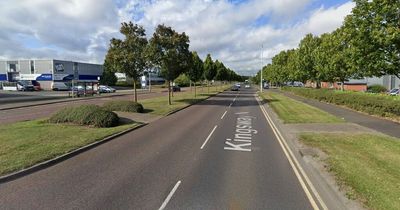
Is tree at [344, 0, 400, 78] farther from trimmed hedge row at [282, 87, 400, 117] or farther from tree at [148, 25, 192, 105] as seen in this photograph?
tree at [148, 25, 192, 105]

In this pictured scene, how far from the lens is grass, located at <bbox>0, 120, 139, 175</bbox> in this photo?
8383 millimetres

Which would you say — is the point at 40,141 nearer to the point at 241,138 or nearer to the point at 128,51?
the point at 241,138

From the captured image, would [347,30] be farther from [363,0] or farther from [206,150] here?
[206,150]

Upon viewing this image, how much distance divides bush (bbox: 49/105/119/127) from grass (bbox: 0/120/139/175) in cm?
50

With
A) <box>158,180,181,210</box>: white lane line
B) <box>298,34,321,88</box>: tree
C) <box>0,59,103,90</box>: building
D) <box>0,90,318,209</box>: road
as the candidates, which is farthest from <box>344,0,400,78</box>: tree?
<box>0,59,103,90</box>: building

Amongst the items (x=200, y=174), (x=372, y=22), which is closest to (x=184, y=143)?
(x=200, y=174)

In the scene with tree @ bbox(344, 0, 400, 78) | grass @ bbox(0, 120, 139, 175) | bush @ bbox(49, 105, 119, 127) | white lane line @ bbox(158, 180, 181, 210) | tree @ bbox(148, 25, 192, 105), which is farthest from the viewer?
tree @ bbox(148, 25, 192, 105)

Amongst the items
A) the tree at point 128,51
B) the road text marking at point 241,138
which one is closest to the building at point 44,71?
the tree at point 128,51

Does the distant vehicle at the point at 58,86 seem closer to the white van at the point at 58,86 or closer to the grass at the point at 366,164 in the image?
the white van at the point at 58,86

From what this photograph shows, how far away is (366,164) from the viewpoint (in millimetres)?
8414

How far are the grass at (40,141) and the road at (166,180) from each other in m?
0.68

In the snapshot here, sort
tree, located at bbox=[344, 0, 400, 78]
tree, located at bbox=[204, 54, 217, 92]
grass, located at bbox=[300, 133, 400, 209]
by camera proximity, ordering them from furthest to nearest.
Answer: tree, located at bbox=[204, 54, 217, 92] → tree, located at bbox=[344, 0, 400, 78] → grass, located at bbox=[300, 133, 400, 209]

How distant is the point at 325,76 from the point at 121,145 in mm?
32790

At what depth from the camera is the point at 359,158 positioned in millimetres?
9078
